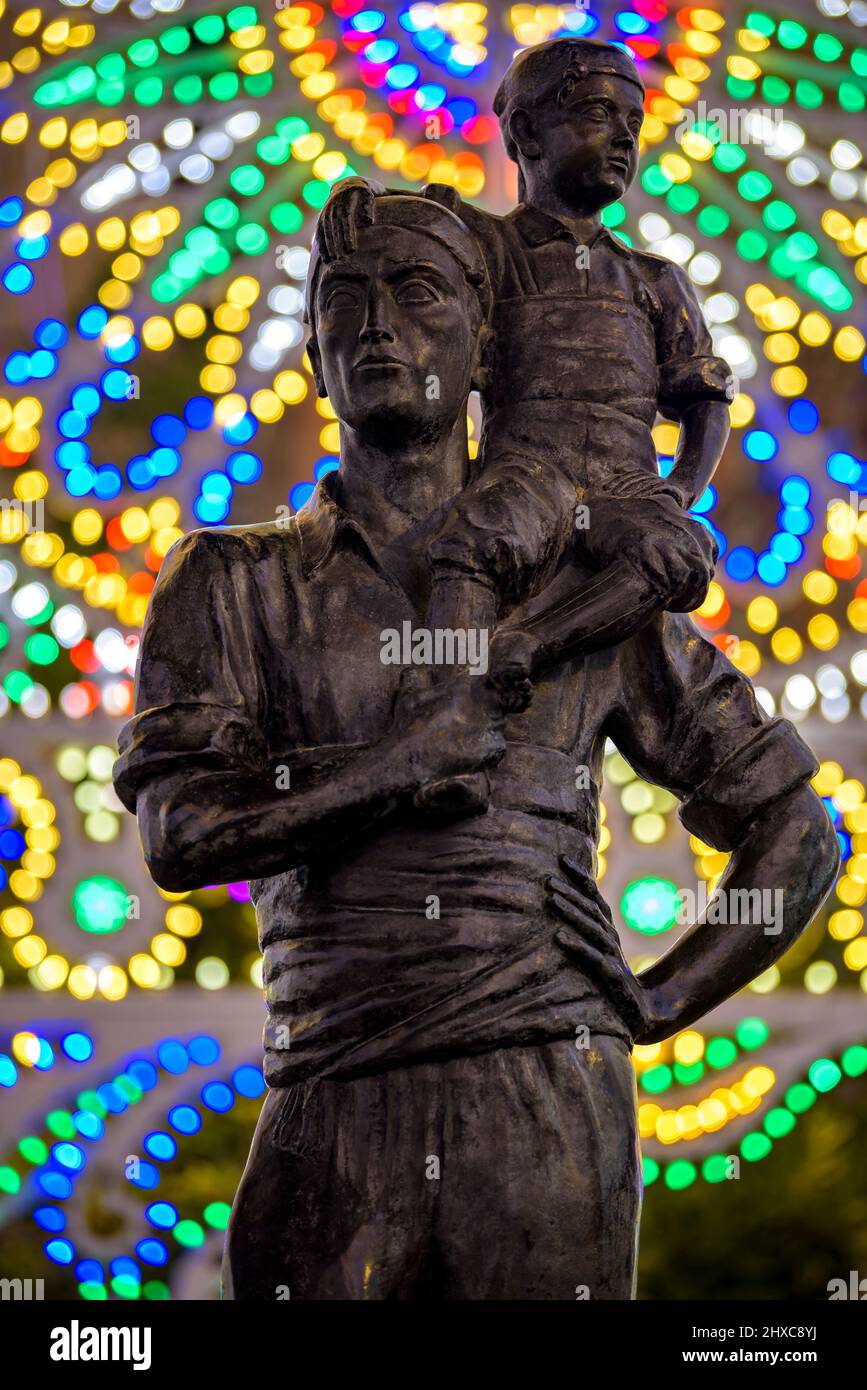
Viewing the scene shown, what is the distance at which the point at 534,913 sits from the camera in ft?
11.4

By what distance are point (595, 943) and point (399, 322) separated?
113 centimetres

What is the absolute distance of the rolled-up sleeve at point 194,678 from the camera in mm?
3457

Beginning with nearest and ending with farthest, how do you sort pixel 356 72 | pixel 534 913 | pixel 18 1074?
pixel 534 913
pixel 18 1074
pixel 356 72

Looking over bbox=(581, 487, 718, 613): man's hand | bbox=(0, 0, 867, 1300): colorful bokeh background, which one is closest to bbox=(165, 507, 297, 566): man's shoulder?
bbox=(581, 487, 718, 613): man's hand

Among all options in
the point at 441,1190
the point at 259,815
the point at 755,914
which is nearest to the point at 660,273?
the point at 755,914

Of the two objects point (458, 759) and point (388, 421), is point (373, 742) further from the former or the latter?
point (388, 421)

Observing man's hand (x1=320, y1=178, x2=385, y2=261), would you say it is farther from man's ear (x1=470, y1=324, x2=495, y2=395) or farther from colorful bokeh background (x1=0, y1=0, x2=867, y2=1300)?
colorful bokeh background (x1=0, y1=0, x2=867, y2=1300)

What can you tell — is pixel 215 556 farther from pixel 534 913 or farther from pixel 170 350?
pixel 170 350

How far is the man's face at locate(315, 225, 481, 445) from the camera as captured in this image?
3615 millimetres

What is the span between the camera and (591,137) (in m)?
3.78

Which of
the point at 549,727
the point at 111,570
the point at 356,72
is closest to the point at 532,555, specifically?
the point at 549,727

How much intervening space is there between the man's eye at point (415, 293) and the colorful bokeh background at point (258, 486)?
5.27 metres

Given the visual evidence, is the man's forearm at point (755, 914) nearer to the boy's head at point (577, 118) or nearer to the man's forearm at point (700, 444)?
the man's forearm at point (700, 444)
